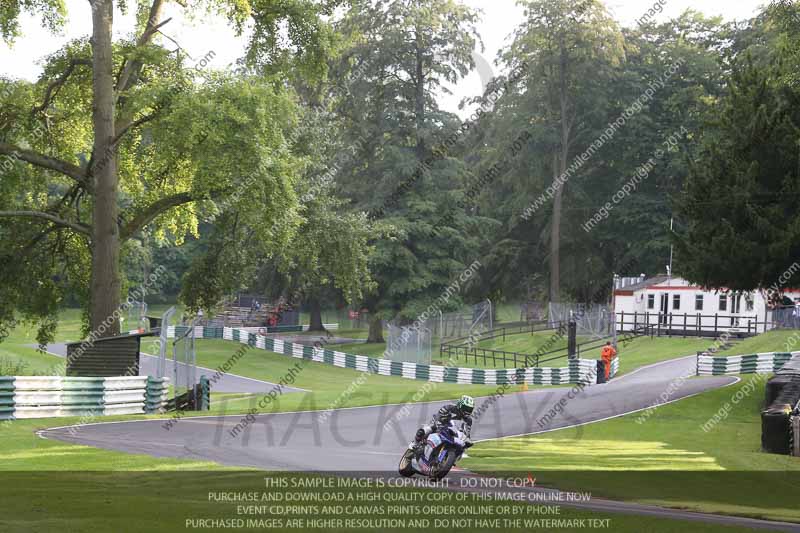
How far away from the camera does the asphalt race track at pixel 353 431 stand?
16.1 m

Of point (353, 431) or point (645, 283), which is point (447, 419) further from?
point (645, 283)

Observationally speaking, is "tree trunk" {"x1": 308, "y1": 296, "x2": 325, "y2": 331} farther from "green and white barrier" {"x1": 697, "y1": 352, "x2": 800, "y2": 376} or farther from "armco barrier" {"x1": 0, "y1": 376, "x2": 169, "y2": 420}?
"armco barrier" {"x1": 0, "y1": 376, "x2": 169, "y2": 420}

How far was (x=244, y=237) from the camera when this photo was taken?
97.8ft

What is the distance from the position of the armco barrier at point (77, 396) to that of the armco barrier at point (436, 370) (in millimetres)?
19017

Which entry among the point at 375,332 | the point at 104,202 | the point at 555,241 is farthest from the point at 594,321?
the point at 104,202

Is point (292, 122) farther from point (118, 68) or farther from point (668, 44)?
point (668, 44)

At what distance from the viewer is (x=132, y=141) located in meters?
30.1

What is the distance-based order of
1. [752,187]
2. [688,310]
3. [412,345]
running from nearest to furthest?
1. [752,187]
2. [412,345]
3. [688,310]

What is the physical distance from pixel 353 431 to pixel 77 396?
6.73m

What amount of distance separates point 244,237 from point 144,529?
20747mm

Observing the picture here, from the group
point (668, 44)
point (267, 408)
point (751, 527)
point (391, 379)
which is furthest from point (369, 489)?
point (668, 44)

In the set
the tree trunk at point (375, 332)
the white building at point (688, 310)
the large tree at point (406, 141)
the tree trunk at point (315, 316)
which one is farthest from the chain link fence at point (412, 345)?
the tree trunk at point (315, 316)

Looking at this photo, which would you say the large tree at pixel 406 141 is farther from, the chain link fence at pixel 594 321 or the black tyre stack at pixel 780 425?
the black tyre stack at pixel 780 425

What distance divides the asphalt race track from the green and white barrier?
4673 mm
